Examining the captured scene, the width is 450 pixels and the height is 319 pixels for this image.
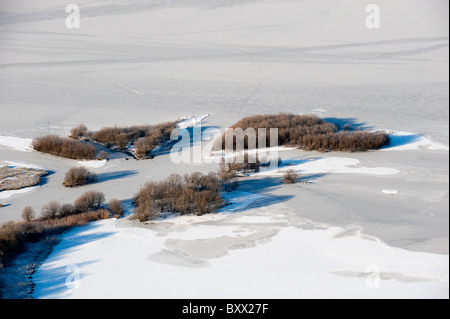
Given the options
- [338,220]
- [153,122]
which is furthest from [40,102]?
[338,220]

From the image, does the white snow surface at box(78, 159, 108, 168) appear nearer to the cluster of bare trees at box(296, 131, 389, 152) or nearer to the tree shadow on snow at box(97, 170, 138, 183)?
the tree shadow on snow at box(97, 170, 138, 183)

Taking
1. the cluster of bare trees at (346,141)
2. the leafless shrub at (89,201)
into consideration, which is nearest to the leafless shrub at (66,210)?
the leafless shrub at (89,201)

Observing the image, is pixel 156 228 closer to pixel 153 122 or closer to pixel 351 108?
pixel 153 122

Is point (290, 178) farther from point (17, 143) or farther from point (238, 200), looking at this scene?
point (17, 143)

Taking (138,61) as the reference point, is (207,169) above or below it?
below

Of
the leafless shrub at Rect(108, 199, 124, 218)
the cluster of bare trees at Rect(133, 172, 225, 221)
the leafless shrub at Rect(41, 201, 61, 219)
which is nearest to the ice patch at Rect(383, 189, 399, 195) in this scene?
the cluster of bare trees at Rect(133, 172, 225, 221)

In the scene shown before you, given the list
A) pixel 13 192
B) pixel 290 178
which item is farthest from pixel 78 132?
pixel 290 178
